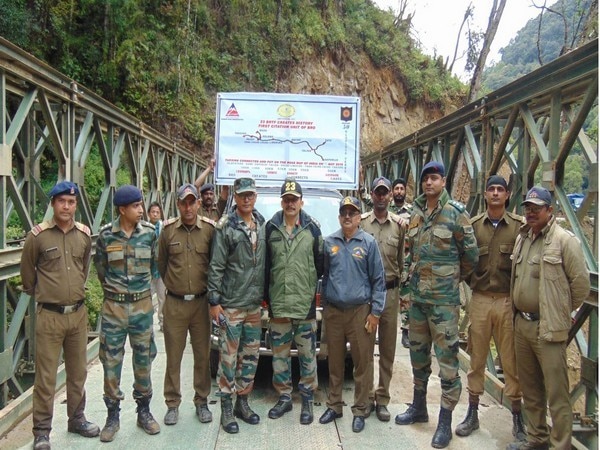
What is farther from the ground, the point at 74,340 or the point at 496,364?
the point at 74,340

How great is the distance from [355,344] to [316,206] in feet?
7.43

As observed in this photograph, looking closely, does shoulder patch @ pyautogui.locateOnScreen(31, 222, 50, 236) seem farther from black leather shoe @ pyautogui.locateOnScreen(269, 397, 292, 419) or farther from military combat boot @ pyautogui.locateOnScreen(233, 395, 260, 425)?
black leather shoe @ pyautogui.locateOnScreen(269, 397, 292, 419)

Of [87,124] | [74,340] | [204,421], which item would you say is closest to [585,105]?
[204,421]

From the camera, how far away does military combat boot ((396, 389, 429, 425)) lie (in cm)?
434

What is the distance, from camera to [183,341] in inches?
170

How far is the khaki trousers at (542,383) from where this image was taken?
333 cm

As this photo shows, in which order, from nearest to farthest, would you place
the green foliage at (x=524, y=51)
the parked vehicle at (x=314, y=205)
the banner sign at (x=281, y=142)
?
the parked vehicle at (x=314, y=205)
the banner sign at (x=281, y=142)
the green foliage at (x=524, y=51)

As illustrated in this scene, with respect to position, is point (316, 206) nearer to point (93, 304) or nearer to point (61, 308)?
point (61, 308)

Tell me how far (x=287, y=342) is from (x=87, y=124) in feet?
11.4

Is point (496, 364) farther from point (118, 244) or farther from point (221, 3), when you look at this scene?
point (221, 3)

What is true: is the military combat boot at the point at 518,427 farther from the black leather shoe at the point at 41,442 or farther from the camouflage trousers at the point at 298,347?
the black leather shoe at the point at 41,442

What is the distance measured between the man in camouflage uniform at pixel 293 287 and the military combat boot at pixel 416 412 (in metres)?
0.82

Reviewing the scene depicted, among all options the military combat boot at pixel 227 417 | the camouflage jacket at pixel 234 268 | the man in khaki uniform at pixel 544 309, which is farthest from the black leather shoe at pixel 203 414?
the man in khaki uniform at pixel 544 309

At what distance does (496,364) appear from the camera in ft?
18.1
